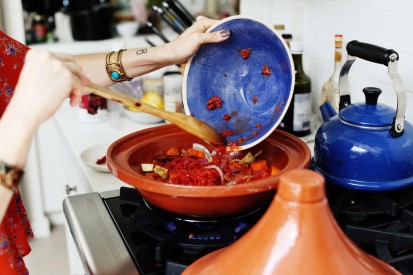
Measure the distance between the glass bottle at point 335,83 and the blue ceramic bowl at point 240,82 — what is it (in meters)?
0.41

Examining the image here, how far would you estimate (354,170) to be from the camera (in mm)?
1122

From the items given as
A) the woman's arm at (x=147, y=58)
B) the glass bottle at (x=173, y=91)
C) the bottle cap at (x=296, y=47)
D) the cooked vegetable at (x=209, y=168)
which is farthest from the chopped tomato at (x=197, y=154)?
the glass bottle at (x=173, y=91)

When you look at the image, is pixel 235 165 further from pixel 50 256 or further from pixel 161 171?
pixel 50 256

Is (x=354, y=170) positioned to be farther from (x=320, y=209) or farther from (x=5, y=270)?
(x=5, y=270)

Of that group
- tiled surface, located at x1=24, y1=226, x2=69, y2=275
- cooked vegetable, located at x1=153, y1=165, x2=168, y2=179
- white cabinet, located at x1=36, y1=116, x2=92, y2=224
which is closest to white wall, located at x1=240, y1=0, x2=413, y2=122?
cooked vegetable, located at x1=153, y1=165, x2=168, y2=179

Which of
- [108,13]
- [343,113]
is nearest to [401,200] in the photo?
[343,113]

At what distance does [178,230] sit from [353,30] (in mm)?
904

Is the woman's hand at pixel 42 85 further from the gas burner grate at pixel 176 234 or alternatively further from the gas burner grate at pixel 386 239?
the gas burner grate at pixel 386 239

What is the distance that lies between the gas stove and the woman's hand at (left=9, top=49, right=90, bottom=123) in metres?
0.31

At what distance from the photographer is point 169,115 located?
103cm

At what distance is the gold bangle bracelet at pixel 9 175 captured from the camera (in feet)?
2.58

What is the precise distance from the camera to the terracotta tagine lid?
0.65m

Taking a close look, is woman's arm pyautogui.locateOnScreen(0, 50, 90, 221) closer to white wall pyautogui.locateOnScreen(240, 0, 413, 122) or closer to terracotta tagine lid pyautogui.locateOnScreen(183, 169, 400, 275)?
terracotta tagine lid pyautogui.locateOnScreen(183, 169, 400, 275)

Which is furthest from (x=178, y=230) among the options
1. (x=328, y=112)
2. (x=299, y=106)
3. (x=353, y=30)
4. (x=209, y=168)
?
(x=353, y=30)
